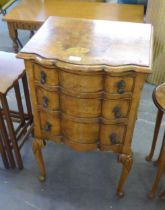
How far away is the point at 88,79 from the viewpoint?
3.36 feet

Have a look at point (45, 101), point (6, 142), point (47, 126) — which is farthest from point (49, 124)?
point (6, 142)

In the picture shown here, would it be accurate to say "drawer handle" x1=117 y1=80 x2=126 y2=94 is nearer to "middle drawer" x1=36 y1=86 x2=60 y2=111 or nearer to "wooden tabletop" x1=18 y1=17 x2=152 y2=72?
"wooden tabletop" x1=18 y1=17 x2=152 y2=72

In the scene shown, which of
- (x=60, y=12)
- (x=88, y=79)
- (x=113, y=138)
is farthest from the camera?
(x=60, y=12)

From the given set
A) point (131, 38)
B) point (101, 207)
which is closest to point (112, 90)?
point (131, 38)

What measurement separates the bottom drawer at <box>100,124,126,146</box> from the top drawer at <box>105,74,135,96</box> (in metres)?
0.20

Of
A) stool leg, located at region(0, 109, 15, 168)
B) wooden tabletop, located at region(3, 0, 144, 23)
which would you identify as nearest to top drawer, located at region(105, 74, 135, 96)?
stool leg, located at region(0, 109, 15, 168)

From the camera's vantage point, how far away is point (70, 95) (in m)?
1.10

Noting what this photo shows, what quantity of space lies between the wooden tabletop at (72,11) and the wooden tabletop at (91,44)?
39.4 inches

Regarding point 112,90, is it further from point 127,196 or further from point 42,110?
point 127,196

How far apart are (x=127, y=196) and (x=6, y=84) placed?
955 millimetres

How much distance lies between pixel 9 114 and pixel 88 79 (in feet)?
1.91

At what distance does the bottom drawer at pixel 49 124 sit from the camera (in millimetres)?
1227

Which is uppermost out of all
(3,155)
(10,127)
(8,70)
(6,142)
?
(8,70)

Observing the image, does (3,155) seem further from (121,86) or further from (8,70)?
(121,86)
